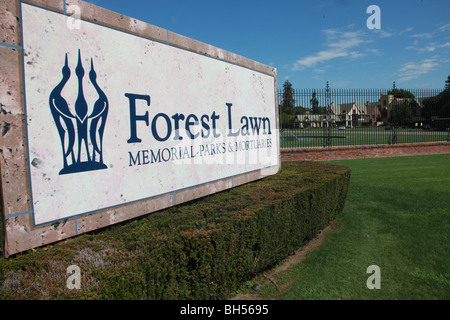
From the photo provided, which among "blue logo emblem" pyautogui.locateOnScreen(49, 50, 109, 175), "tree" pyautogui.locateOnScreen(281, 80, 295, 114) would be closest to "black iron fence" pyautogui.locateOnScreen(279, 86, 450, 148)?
"tree" pyautogui.locateOnScreen(281, 80, 295, 114)

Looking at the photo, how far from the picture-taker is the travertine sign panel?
247 centimetres

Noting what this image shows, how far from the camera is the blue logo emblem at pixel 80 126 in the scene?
260 cm

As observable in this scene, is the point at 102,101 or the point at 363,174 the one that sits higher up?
the point at 102,101

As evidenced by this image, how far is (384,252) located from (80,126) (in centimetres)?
412

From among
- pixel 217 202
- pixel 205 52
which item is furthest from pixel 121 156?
pixel 205 52

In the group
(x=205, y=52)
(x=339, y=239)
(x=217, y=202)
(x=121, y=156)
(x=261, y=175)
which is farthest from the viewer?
(x=261, y=175)

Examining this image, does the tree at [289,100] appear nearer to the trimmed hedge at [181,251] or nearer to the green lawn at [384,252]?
the green lawn at [384,252]

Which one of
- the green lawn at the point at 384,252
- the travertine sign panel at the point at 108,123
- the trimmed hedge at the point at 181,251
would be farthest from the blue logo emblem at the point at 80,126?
the green lawn at the point at 384,252

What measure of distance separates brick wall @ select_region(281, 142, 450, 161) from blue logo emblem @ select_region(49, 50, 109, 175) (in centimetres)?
1133

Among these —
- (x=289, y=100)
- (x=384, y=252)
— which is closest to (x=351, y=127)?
(x=289, y=100)

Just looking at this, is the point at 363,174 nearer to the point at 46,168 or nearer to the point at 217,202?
the point at 217,202

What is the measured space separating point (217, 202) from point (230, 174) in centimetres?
96

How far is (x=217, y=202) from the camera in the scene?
407 cm

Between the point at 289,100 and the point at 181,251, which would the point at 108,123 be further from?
the point at 289,100
